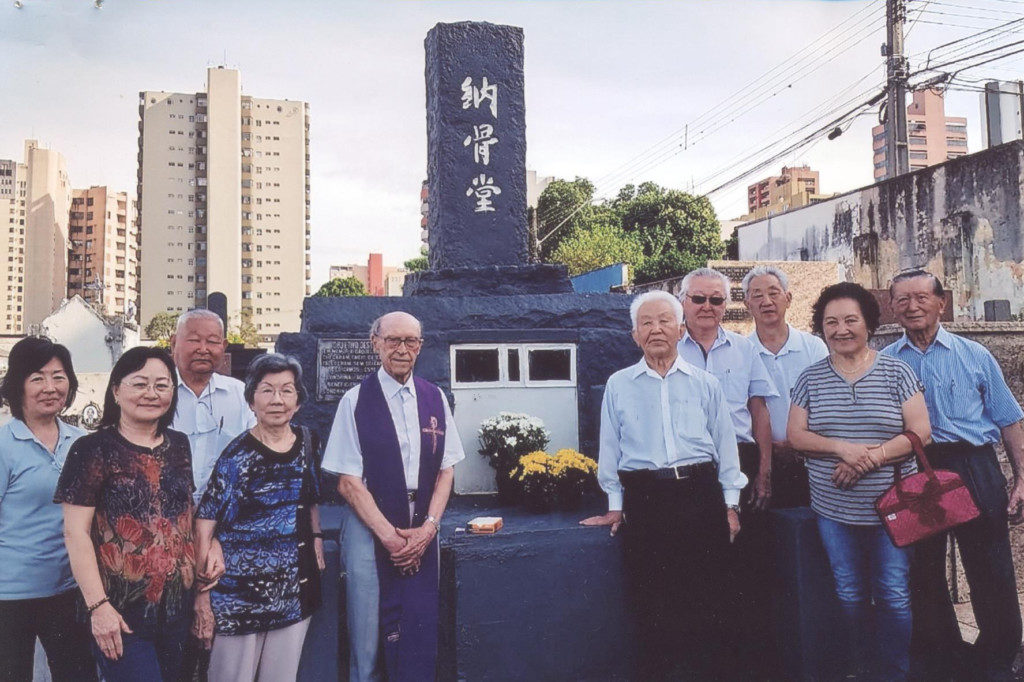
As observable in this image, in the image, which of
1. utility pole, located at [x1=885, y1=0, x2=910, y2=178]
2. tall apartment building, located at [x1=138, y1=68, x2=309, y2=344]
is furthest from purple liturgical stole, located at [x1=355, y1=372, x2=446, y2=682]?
tall apartment building, located at [x1=138, y1=68, x2=309, y2=344]

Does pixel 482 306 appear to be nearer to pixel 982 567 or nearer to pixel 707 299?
pixel 707 299

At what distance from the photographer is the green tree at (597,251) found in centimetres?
2905

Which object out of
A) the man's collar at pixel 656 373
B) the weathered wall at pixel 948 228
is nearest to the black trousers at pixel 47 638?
the man's collar at pixel 656 373

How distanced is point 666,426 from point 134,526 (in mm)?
2190

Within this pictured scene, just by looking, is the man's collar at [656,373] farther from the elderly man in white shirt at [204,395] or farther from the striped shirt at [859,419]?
the elderly man in white shirt at [204,395]

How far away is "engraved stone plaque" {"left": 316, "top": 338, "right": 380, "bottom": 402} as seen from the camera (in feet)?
17.8

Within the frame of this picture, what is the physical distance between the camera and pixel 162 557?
102 inches

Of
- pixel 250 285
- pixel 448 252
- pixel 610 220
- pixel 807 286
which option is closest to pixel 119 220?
pixel 250 285

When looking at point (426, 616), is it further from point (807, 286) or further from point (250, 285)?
point (250, 285)

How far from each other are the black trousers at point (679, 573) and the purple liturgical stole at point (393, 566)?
963 millimetres

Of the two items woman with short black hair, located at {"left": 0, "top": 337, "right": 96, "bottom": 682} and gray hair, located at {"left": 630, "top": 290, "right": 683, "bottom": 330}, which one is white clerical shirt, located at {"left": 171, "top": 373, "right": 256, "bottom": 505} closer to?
woman with short black hair, located at {"left": 0, "top": 337, "right": 96, "bottom": 682}

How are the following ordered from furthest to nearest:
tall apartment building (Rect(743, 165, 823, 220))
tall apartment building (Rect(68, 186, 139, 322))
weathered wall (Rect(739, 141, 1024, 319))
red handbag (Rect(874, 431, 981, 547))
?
tall apartment building (Rect(68, 186, 139, 322))
tall apartment building (Rect(743, 165, 823, 220))
weathered wall (Rect(739, 141, 1024, 319))
red handbag (Rect(874, 431, 981, 547))

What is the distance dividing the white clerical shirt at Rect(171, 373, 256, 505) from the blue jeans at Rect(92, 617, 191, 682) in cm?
103

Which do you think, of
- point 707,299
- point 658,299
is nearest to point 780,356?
point 707,299
